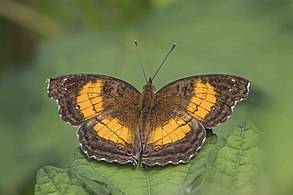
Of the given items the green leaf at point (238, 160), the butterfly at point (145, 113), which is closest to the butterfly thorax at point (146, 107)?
the butterfly at point (145, 113)

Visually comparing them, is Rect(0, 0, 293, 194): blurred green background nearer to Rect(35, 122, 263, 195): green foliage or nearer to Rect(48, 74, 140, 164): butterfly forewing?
Rect(48, 74, 140, 164): butterfly forewing

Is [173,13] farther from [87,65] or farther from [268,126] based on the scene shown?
[268,126]

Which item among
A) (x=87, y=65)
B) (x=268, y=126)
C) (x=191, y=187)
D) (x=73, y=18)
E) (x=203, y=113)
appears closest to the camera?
(x=191, y=187)

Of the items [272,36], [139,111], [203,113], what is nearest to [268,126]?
[203,113]

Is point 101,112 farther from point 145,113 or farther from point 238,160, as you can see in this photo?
point 238,160

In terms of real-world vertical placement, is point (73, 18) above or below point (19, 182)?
above

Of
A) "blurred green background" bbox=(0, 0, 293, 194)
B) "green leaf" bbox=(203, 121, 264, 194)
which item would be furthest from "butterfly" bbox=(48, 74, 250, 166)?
"blurred green background" bbox=(0, 0, 293, 194)
